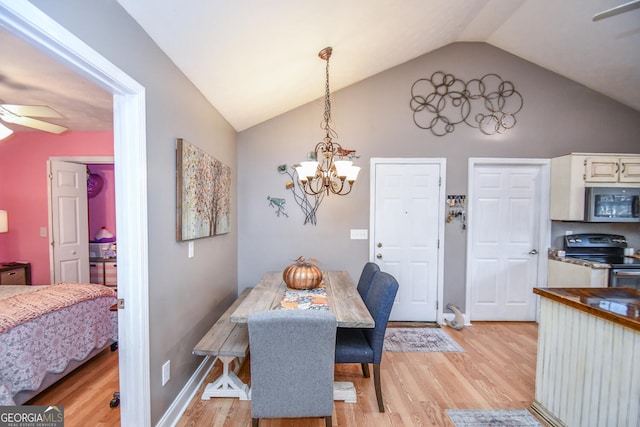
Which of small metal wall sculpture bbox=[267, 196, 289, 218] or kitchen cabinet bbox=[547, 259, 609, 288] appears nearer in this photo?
kitchen cabinet bbox=[547, 259, 609, 288]

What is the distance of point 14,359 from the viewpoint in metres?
1.71

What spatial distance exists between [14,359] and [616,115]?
20.5 ft

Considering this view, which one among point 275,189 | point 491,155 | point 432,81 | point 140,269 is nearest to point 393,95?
point 432,81

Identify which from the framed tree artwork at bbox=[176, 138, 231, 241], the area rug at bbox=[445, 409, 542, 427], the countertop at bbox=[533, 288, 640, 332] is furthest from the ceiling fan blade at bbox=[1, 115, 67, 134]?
the countertop at bbox=[533, 288, 640, 332]

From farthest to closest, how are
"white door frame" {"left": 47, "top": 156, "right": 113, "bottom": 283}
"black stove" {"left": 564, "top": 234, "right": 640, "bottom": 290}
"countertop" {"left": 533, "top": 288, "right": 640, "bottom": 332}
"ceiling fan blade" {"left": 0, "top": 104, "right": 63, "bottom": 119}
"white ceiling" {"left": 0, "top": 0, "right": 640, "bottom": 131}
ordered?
1. "white door frame" {"left": 47, "top": 156, "right": 113, "bottom": 283}
2. "black stove" {"left": 564, "top": 234, "right": 640, "bottom": 290}
3. "ceiling fan blade" {"left": 0, "top": 104, "right": 63, "bottom": 119}
4. "white ceiling" {"left": 0, "top": 0, "right": 640, "bottom": 131}
5. "countertop" {"left": 533, "top": 288, "right": 640, "bottom": 332}

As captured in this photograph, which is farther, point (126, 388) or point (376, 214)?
point (376, 214)

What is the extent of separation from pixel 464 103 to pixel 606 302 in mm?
2583

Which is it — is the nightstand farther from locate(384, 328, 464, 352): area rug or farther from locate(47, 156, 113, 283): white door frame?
locate(384, 328, 464, 352): area rug

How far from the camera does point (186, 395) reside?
1.93 m

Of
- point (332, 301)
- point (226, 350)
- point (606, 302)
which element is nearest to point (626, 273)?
point (606, 302)

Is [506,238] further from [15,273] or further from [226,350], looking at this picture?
[15,273]

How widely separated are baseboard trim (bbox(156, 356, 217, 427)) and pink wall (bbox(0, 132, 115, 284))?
2732mm

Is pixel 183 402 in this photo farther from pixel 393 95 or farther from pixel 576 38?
pixel 576 38

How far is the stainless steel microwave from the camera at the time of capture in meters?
2.96
